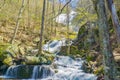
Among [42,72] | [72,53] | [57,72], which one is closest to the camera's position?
[57,72]

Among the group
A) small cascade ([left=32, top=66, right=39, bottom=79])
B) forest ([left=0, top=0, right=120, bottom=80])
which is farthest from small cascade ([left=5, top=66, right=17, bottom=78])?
small cascade ([left=32, top=66, right=39, bottom=79])

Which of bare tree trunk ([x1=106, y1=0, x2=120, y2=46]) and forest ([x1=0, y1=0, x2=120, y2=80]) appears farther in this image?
bare tree trunk ([x1=106, y1=0, x2=120, y2=46])

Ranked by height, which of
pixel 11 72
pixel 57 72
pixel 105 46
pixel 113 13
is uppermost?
pixel 113 13

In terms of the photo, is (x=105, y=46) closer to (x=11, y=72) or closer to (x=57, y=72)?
(x=57, y=72)

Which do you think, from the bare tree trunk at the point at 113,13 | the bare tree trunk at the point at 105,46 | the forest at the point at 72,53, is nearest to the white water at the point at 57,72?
the forest at the point at 72,53

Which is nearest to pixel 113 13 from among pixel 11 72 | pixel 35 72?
pixel 35 72

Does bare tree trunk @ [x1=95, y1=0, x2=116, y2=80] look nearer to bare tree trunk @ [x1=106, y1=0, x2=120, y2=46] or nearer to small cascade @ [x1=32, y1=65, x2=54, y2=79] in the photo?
bare tree trunk @ [x1=106, y1=0, x2=120, y2=46]

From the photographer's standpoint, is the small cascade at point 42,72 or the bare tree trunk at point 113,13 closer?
the bare tree trunk at point 113,13

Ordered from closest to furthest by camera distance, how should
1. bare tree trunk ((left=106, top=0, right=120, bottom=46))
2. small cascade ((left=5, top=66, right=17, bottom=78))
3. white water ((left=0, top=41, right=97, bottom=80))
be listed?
1. bare tree trunk ((left=106, top=0, right=120, bottom=46))
2. white water ((left=0, top=41, right=97, bottom=80))
3. small cascade ((left=5, top=66, right=17, bottom=78))

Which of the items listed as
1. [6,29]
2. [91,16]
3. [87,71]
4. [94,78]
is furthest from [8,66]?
[6,29]

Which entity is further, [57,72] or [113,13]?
[57,72]

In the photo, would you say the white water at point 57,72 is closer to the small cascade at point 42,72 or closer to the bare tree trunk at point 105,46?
the small cascade at point 42,72

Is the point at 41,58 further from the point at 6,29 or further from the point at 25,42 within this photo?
the point at 6,29

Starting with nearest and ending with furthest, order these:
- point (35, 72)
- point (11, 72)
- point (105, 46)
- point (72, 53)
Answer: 1. point (105, 46)
2. point (35, 72)
3. point (11, 72)
4. point (72, 53)
